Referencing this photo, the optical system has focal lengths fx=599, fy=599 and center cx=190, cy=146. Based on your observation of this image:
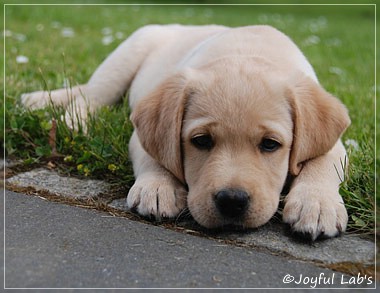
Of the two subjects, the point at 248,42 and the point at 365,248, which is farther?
the point at 248,42

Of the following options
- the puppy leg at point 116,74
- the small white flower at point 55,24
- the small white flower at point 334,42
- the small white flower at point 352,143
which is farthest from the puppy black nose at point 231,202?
the small white flower at point 334,42

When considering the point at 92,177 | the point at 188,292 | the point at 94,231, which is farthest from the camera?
the point at 92,177

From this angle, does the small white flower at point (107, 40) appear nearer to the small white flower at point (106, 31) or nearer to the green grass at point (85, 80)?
the green grass at point (85, 80)

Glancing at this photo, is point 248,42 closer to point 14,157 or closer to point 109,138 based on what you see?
point 109,138

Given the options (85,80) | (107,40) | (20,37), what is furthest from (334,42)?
(85,80)

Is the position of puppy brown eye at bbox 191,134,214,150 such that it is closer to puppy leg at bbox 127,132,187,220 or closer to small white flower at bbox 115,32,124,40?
puppy leg at bbox 127,132,187,220

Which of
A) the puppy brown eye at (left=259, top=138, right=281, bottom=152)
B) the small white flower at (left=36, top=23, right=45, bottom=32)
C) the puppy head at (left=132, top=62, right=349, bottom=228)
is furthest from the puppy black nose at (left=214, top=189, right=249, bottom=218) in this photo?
the small white flower at (left=36, top=23, right=45, bottom=32)

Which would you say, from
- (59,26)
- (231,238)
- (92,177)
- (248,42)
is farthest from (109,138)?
(59,26)
